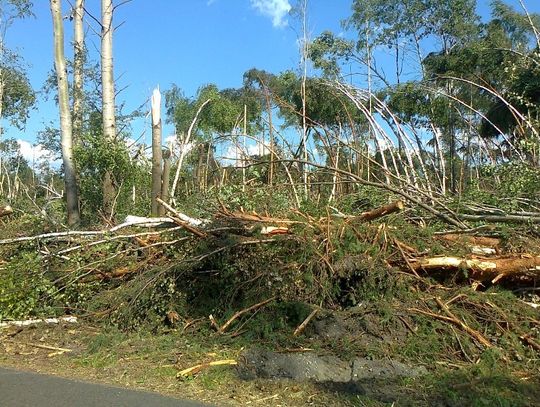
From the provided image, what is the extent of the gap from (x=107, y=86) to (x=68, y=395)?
11.2m

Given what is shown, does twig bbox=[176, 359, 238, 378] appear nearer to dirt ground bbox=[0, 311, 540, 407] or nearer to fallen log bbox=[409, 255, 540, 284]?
dirt ground bbox=[0, 311, 540, 407]

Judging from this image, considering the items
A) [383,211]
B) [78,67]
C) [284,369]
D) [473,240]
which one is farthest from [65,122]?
[284,369]

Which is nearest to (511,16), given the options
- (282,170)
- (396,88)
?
(396,88)

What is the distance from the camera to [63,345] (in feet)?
24.7

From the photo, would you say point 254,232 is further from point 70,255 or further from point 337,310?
point 70,255

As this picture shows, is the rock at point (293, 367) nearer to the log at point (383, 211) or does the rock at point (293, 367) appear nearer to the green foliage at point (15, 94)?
the log at point (383, 211)

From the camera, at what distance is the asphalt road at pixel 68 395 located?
5.12m

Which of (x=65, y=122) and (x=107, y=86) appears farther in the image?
(x=107, y=86)

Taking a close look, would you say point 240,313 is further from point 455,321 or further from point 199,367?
point 455,321

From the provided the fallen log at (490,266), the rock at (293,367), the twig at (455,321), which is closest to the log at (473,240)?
the fallen log at (490,266)

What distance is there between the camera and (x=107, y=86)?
15156 millimetres

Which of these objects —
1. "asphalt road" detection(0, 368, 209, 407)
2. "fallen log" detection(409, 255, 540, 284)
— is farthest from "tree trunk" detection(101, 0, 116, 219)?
"fallen log" detection(409, 255, 540, 284)

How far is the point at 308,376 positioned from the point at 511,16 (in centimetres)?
2398

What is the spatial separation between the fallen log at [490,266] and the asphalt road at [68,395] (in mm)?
3842
